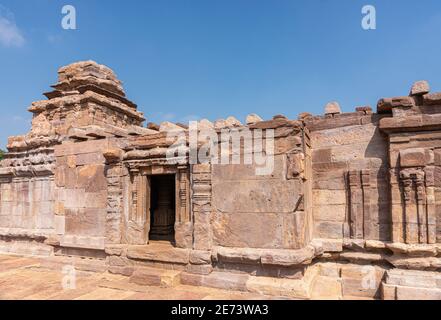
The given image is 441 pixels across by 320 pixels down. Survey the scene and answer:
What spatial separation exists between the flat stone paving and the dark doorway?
1913 mm

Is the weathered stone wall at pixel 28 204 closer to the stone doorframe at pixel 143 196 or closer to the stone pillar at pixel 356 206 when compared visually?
the stone doorframe at pixel 143 196

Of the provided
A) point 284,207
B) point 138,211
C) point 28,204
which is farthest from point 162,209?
point 28,204

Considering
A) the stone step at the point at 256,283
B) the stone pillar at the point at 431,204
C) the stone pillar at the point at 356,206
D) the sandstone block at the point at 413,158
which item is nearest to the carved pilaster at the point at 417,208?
the stone pillar at the point at 431,204

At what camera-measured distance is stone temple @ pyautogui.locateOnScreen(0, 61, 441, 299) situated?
17.3ft

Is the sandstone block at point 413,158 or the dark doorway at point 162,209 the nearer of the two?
the sandstone block at point 413,158

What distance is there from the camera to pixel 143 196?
6652 mm

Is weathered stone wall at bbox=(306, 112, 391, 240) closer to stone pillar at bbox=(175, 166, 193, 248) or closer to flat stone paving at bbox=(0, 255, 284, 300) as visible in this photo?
flat stone paving at bbox=(0, 255, 284, 300)

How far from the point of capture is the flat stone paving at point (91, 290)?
5.20 metres

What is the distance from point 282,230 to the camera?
5309 millimetres

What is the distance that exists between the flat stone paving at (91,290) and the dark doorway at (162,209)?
1.91 metres

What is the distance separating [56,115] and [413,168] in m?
12.2

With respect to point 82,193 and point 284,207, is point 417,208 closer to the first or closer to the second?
point 284,207

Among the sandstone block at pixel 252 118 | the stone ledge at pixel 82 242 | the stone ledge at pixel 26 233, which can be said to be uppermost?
the sandstone block at pixel 252 118

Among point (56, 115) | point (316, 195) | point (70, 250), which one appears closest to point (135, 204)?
point (70, 250)
